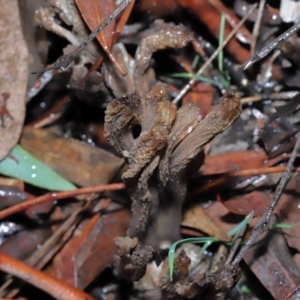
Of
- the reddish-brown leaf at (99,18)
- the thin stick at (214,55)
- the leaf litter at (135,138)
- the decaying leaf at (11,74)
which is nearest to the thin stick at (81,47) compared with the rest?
the leaf litter at (135,138)

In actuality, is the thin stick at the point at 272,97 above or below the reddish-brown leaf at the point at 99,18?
below

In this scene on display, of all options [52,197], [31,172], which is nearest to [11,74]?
[31,172]

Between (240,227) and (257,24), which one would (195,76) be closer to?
(257,24)

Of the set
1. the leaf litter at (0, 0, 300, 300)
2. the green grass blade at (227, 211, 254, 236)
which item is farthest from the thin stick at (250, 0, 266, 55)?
the green grass blade at (227, 211, 254, 236)

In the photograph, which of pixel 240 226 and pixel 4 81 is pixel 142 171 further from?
pixel 4 81

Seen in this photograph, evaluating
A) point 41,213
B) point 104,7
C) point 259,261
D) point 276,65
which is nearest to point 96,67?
point 104,7

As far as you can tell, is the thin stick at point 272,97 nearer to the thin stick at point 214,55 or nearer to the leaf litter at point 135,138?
the leaf litter at point 135,138

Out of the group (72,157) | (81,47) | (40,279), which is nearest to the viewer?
(81,47)
